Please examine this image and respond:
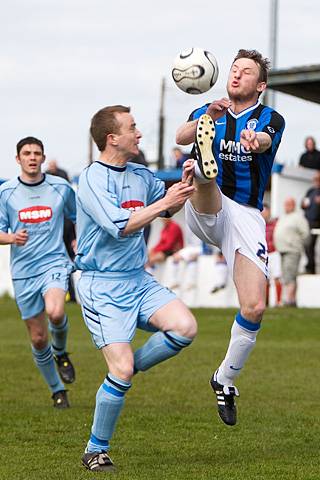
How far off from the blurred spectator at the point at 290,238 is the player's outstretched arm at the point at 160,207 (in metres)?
15.4

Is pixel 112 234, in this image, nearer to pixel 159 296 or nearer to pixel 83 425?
pixel 159 296

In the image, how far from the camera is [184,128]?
26.2 ft

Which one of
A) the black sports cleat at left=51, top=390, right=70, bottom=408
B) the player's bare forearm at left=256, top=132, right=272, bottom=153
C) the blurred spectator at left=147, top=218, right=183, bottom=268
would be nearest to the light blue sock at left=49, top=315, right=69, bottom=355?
the black sports cleat at left=51, top=390, right=70, bottom=408

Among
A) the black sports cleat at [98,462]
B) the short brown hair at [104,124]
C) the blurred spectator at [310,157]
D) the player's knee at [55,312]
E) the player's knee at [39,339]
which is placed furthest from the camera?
the blurred spectator at [310,157]

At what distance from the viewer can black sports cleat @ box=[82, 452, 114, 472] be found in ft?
24.3

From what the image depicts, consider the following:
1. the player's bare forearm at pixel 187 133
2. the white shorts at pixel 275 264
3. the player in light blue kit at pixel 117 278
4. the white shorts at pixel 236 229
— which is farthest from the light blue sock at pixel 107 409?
the white shorts at pixel 275 264

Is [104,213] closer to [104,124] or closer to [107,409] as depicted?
[104,124]

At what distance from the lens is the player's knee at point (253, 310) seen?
8281 mm

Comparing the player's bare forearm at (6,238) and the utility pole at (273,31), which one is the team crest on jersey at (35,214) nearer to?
the player's bare forearm at (6,238)

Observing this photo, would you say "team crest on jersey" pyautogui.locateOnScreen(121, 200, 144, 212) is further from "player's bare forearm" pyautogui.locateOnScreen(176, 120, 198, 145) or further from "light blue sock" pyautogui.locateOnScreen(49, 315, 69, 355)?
"light blue sock" pyautogui.locateOnScreen(49, 315, 69, 355)

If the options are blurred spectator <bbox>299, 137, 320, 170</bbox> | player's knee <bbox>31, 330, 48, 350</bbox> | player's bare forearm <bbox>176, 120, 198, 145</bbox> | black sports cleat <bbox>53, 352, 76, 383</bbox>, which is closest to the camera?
player's bare forearm <bbox>176, 120, 198, 145</bbox>

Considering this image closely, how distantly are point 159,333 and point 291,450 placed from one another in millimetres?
1500

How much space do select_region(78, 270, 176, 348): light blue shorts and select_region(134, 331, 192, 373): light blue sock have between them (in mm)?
133

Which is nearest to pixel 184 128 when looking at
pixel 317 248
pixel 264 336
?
pixel 264 336
